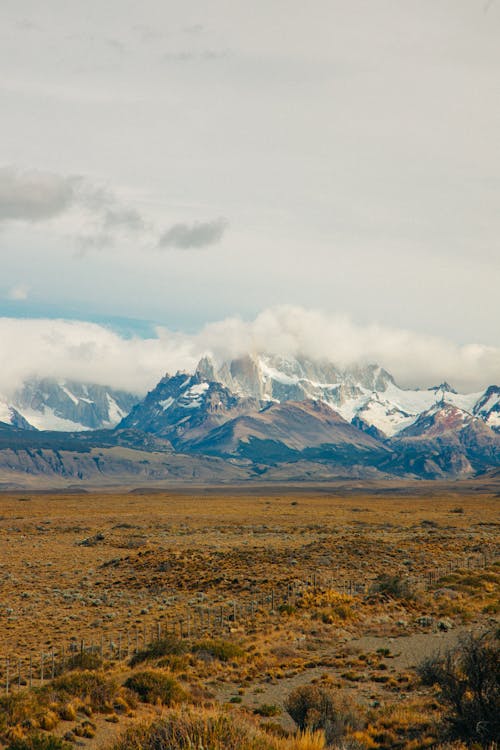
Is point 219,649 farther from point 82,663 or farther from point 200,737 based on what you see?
point 200,737

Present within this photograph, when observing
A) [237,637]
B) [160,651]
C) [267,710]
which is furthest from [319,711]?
[237,637]

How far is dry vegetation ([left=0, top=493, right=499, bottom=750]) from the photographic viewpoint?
734 inches

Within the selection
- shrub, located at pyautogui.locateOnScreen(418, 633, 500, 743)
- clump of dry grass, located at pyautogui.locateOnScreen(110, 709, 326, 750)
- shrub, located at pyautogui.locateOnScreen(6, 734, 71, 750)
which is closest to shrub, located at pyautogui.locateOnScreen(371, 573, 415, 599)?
shrub, located at pyautogui.locateOnScreen(418, 633, 500, 743)

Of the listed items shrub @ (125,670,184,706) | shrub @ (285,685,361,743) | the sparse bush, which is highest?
shrub @ (285,685,361,743)

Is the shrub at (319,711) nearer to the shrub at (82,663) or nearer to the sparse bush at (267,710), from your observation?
the sparse bush at (267,710)

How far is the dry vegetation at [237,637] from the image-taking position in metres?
18.7

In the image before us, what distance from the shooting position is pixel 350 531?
94375 millimetres

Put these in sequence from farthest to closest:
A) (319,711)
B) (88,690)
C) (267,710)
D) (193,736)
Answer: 1. (88,690)
2. (267,710)
3. (319,711)
4. (193,736)

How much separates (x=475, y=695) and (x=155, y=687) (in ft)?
34.5

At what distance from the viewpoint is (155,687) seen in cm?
2217

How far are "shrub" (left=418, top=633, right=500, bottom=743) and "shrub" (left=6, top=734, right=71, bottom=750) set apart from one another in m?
9.74

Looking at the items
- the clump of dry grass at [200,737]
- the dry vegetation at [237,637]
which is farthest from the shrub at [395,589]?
the clump of dry grass at [200,737]

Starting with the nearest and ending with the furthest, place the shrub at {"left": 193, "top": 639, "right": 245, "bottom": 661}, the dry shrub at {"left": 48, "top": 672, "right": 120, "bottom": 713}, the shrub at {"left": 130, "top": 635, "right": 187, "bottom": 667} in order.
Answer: the dry shrub at {"left": 48, "top": 672, "right": 120, "bottom": 713}
the shrub at {"left": 130, "top": 635, "right": 187, "bottom": 667}
the shrub at {"left": 193, "top": 639, "right": 245, "bottom": 661}

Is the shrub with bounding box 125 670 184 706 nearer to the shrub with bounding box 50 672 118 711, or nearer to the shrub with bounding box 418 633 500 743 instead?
the shrub with bounding box 50 672 118 711
